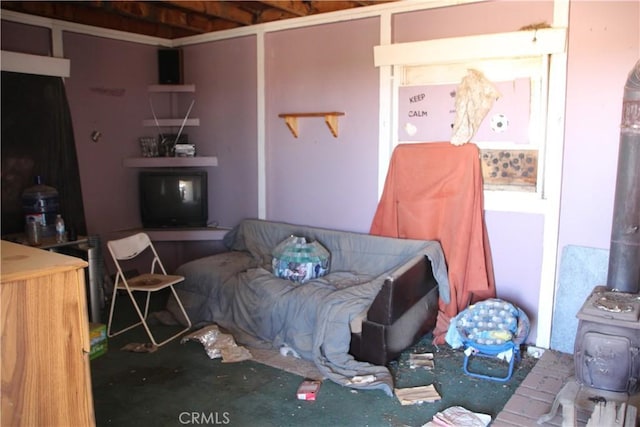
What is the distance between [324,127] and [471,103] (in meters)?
1.22

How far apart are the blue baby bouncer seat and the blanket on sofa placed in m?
0.36

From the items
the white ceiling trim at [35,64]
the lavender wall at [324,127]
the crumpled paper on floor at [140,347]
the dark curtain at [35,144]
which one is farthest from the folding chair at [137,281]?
the white ceiling trim at [35,64]

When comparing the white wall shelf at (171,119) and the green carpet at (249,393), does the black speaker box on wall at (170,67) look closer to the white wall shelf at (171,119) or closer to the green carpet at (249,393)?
the white wall shelf at (171,119)

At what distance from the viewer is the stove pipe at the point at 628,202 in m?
2.68

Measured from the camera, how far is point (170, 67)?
4977 mm

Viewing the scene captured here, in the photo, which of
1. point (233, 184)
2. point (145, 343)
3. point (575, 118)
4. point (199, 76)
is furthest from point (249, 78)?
point (575, 118)

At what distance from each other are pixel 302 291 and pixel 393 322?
71 cm

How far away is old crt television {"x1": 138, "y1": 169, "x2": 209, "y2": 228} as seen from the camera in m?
4.81

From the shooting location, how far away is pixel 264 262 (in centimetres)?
434

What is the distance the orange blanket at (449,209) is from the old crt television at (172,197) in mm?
1866

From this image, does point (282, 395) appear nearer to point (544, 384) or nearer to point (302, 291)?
point (302, 291)

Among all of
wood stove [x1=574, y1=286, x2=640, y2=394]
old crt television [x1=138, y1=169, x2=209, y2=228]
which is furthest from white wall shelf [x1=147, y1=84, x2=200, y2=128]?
wood stove [x1=574, y1=286, x2=640, y2=394]

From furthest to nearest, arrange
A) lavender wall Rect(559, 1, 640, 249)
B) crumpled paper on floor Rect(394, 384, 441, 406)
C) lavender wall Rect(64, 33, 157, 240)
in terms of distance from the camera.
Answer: lavender wall Rect(64, 33, 157, 240) < lavender wall Rect(559, 1, 640, 249) < crumpled paper on floor Rect(394, 384, 441, 406)

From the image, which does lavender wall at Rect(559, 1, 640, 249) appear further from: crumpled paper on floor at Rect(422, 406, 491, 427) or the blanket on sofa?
crumpled paper on floor at Rect(422, 406, 491, 427)
